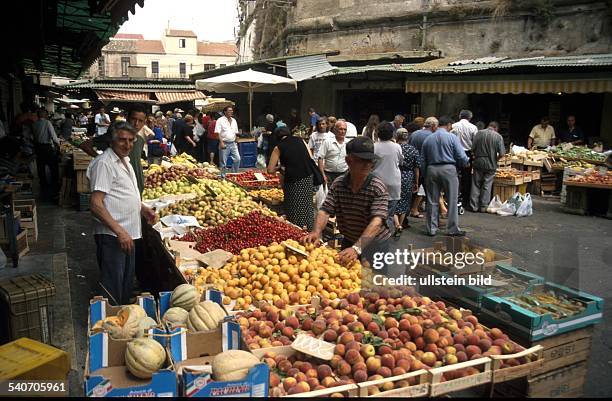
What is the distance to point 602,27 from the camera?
45.6 feet

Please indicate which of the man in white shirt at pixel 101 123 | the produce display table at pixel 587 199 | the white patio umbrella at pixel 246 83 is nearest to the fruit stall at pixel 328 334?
the produce display table at pixel 587 199

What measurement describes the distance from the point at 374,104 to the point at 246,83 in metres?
5.44

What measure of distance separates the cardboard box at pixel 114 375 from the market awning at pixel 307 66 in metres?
14.8

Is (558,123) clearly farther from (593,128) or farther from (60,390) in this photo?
(60,390)

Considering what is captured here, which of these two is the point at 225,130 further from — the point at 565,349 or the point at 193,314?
the point at 565,349

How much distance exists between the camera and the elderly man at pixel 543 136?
1370 centimetres

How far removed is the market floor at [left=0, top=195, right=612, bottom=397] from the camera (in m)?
4.92

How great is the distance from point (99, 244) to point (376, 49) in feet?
58.1

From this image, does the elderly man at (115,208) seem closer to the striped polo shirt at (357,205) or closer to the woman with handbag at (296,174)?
the striped polo shirt at (357,205)

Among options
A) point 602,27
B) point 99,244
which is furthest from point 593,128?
point 99,244

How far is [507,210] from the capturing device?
427 inches

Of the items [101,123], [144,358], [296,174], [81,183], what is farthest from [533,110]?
[101,123]

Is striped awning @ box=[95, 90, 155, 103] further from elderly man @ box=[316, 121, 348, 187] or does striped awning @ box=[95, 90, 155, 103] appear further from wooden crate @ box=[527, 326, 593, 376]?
wooden crate @ box=[527, 326, 593, 376]

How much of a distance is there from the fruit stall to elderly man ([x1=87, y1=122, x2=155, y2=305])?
526 mm
